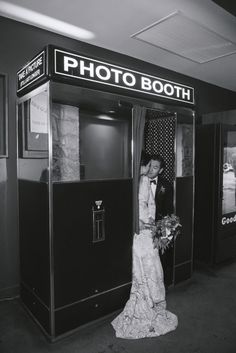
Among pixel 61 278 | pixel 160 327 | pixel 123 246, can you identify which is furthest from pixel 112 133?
pixel 160 327

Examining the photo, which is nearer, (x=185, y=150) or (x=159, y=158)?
(x=159, y=158)

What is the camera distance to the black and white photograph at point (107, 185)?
7.40ft

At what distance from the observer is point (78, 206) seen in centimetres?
234

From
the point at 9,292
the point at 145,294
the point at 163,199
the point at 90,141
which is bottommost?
the point at 9,292

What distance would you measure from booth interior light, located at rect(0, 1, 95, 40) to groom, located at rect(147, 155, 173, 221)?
1.64 metres

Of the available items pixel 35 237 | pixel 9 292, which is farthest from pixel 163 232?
pixel 9 292

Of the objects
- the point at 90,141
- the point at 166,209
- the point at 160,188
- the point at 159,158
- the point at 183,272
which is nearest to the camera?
the point at 159,158

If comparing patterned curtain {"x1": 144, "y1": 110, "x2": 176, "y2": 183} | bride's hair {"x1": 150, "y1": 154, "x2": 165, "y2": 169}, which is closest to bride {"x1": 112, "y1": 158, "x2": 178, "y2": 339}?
bride's hair {"x1": 150, "y1": 154, "x2": 165, "y2": 169}

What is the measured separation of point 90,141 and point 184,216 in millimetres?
1499

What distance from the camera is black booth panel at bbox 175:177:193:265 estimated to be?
10.6 ft

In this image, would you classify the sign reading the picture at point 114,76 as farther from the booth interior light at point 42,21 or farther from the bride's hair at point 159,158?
the booth interior light at point 42,21

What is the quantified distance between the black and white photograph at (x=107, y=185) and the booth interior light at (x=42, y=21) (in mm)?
20

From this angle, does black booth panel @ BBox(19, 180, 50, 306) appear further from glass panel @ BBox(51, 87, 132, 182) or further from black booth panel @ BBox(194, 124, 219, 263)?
black booth panel @ BBox(194, 124, 219, 263)

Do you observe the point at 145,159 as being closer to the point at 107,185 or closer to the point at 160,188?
the point at 160,188
